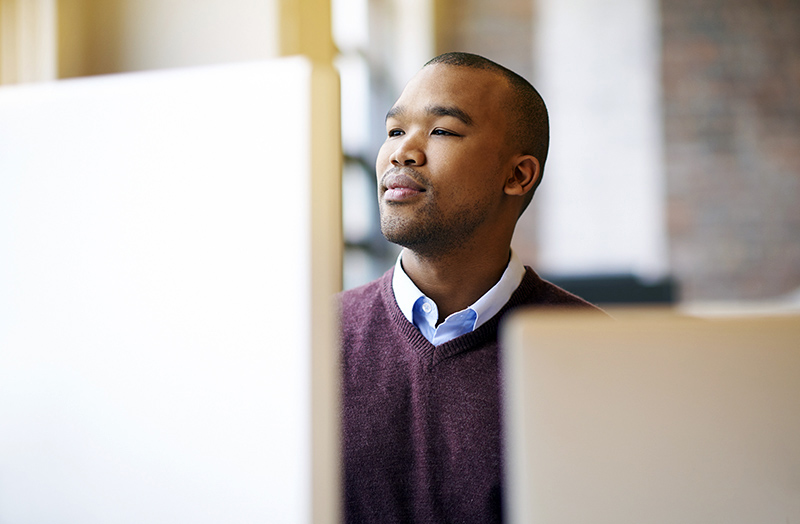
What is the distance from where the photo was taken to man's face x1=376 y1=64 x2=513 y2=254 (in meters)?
0.72

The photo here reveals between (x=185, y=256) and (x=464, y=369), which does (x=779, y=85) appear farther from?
(x=185, y=256)

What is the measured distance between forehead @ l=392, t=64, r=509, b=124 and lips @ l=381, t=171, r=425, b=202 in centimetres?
9

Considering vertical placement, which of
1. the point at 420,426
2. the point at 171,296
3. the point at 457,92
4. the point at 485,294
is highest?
the point at 457,92

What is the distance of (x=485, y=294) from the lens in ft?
2.60

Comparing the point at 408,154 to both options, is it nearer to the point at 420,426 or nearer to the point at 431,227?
the point at 431,227

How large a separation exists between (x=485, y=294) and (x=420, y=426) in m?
0.19

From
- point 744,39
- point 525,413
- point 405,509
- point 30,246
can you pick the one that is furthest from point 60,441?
point 744,39

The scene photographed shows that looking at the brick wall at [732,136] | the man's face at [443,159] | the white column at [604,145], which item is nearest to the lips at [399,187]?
the man's face at [443,159]

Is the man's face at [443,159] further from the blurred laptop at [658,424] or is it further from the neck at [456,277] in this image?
the blurred laptop at [658,424]

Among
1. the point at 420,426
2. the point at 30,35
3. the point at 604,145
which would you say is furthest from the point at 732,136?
the point at 30,35

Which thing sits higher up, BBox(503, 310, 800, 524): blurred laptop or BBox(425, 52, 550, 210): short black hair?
BBox(425, 52, 550, 210): short black hair

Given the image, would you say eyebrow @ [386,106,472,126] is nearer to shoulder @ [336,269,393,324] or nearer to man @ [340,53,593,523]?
man @ [340,53,593,523]

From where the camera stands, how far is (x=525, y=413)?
12.3 inches

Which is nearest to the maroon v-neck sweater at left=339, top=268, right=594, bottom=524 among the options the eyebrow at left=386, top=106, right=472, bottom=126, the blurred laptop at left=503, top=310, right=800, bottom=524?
the eyebrow at left=386, top=106, right=472, bottom=126
